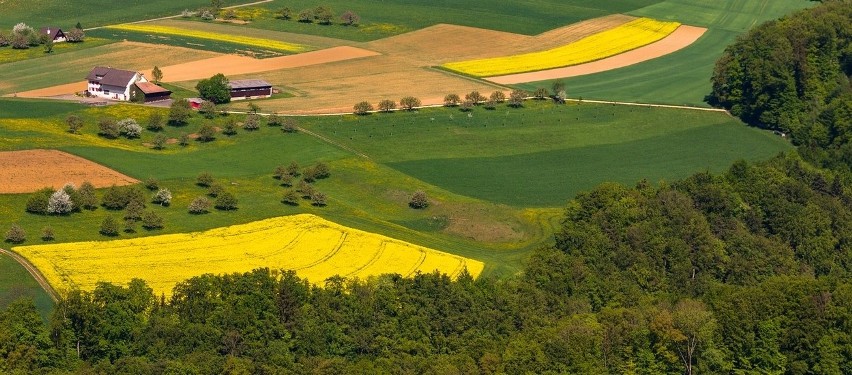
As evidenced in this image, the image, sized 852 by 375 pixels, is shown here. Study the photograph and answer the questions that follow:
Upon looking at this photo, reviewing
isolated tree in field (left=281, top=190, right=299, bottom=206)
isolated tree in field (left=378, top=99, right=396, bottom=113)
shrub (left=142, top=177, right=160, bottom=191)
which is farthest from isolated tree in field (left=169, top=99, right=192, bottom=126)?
isolated tree in field (left=281, top=190, right=299, bottom=206)

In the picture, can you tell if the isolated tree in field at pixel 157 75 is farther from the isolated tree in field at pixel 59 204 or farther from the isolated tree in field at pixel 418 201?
the isolated tree in field at pixel 59 204

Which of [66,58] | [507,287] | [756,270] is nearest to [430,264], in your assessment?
[507,287]

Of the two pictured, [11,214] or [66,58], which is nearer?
[11,214]

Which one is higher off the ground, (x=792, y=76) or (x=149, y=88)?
(x=792, y=76)

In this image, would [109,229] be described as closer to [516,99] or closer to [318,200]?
[318,200]

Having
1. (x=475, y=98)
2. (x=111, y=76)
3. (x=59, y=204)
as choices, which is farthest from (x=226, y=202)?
(x=475, y=98)

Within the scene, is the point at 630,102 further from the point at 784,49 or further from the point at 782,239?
the point at 782,239

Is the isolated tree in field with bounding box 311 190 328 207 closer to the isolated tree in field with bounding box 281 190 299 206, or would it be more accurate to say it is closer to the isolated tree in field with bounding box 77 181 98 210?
the isolated tree in field with bounding box 281 190 299 206
